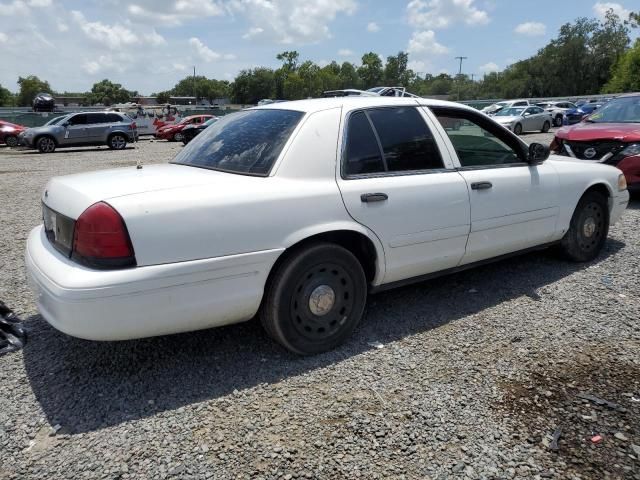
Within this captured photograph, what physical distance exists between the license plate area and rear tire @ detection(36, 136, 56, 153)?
1984 centimetres

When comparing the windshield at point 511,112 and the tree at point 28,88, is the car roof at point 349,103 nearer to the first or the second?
the windshield at point 511,112

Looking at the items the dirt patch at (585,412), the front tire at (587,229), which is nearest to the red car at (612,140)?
the front tire at (587,229)

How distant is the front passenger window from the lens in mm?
3900

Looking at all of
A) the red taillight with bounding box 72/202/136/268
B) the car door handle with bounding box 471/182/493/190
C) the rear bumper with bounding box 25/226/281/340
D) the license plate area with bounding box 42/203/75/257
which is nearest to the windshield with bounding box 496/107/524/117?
the car door handle with bounding box 471/182/493/190

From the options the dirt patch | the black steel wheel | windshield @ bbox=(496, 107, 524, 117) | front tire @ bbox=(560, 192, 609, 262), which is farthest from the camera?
the black steel wheel

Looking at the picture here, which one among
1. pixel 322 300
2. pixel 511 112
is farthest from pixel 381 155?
pixel 511 112

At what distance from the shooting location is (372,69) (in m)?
124

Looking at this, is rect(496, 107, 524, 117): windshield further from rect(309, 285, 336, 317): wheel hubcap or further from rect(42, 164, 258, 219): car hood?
rect(42, 164, 258, 219): car hood

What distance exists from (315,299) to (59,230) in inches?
61.1

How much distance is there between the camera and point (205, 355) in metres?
3.26

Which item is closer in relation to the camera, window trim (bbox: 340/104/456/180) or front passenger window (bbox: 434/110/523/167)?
window trim (bbox: 340/104/456/180)

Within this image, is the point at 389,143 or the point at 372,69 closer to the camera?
the point at 389,143

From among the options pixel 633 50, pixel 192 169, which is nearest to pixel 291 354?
pixel 192 169

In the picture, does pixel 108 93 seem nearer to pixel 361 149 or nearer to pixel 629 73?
pixel 629 73
